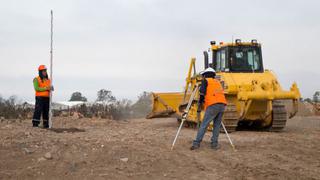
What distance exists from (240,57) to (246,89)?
1.68 metres

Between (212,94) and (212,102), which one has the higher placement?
(212,94)

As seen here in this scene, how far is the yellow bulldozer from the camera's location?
12.6m

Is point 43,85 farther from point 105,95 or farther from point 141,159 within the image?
point 105,95

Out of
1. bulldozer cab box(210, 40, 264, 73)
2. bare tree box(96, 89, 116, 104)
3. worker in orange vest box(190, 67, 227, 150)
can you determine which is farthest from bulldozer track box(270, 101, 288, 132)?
bare tree box(96, 89, 116, 104)

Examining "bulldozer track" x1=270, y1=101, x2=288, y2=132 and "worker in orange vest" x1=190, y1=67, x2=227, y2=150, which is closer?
"worker in orange vest" x1=190, y1=67, x2=227, y2=150

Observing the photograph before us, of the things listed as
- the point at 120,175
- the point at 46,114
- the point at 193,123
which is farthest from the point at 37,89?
the point at 120,175

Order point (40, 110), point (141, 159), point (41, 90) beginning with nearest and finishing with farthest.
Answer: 1. point (141, 159)
2. point (41, 90)
3. point (40, 110)

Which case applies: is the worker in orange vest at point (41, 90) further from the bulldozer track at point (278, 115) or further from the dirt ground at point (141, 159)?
the bulldozer track at point (278, 115)

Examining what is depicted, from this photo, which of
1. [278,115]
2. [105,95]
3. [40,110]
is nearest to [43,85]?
[40,110]

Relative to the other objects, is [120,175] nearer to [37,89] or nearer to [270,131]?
[37,89]

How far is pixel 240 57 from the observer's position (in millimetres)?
14078

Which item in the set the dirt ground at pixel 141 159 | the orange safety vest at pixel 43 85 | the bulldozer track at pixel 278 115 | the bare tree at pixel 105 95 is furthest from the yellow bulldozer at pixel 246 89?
the bare tree at pixel 105 95

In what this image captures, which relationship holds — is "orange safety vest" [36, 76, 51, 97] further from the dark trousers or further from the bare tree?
the bare tree

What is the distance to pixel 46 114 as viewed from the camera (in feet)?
42.1
